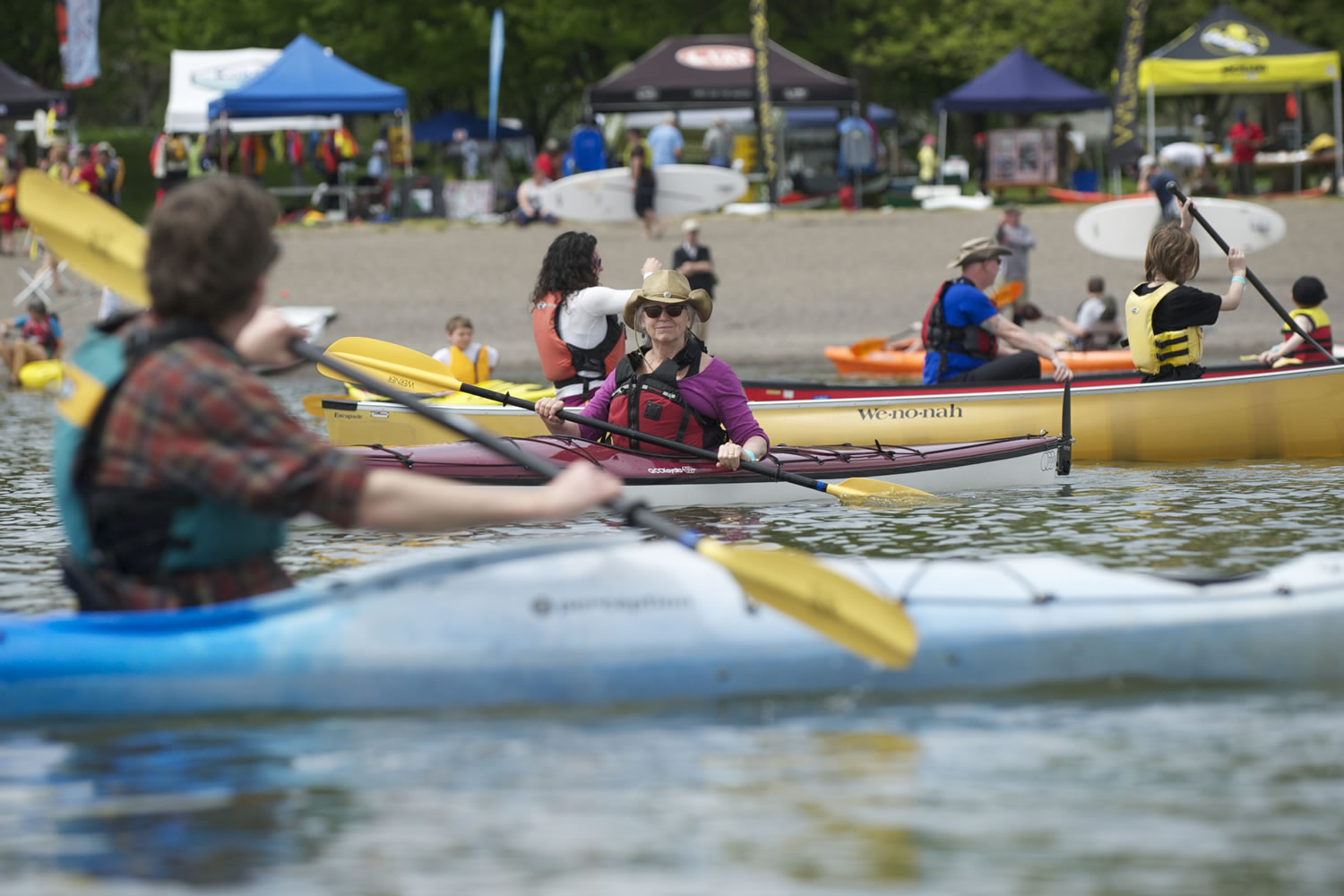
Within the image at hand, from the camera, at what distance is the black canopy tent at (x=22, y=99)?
25.4 m

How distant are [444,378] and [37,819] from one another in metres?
4.50

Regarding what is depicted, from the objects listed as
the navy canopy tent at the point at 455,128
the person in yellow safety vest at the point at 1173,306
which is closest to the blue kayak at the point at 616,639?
the person in yellow safety vest at the point at 1173,306

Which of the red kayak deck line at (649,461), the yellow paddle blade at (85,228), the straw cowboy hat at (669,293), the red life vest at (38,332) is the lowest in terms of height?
the red kayak deck line at (649,461)

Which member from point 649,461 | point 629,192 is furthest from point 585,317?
point 629,192

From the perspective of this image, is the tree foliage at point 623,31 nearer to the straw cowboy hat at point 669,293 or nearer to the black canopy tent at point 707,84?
the black canopy tent at point 707,84

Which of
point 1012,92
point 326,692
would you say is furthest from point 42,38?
point 326,692

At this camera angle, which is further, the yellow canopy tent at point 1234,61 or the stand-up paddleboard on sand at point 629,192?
the yellow canopy tent at point 1234,61

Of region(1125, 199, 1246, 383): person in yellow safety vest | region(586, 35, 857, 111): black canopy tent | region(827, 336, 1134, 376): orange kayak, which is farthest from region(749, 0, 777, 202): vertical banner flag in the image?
region(1125, 199, 1246, 383): person in yellow safety vest

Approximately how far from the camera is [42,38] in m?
41.7

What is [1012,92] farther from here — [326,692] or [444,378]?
[326,692]

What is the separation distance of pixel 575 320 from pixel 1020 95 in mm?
18273

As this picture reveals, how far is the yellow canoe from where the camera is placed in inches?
367

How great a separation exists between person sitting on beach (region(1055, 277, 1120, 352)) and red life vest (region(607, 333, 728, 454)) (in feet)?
22.9

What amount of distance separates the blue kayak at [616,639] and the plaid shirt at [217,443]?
1.75 ft
